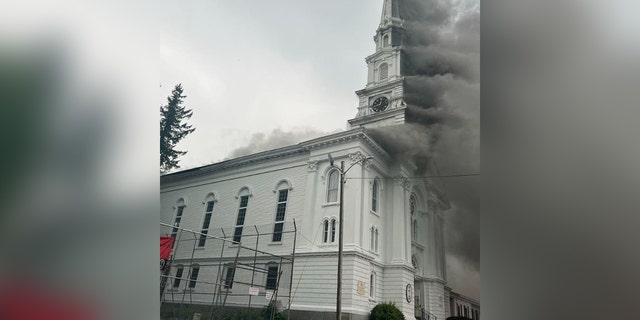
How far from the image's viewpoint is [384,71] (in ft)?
6.66

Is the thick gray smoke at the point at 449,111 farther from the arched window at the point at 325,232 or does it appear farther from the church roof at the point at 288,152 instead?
the arched window at the point at 325,232

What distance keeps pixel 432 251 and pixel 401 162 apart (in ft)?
1.67

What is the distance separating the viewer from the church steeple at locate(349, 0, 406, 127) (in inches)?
77.8

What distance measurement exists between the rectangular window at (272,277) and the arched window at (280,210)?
0.60 ft

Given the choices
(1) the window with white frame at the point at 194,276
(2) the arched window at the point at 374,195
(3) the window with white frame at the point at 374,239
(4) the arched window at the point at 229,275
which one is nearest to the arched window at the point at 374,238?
(3) the window with white frame at the point at 374,239

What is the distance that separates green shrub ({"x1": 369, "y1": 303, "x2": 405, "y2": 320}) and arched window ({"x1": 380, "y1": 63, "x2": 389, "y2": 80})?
1.27 meters

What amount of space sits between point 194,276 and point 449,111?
2.00m

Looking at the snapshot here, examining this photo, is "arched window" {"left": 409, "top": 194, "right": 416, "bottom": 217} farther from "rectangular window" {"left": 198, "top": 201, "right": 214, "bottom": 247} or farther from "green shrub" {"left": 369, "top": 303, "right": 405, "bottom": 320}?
"rectangular window" {"left": 198, "top": 201, "right": 214, "bottom": 247}

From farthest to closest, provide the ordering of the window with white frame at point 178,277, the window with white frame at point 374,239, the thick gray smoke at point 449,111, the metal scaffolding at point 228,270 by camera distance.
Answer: the window with white frame at point 178,277, the metal scaffolding at point 228,270, the window with white frame at point 374,239, the thick gray smoke at point 449,111

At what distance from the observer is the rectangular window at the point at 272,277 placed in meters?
2.18

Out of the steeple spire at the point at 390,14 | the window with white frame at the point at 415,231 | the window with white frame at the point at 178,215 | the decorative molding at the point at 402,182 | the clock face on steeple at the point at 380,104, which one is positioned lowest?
the window with white frame at the point at 415,231
